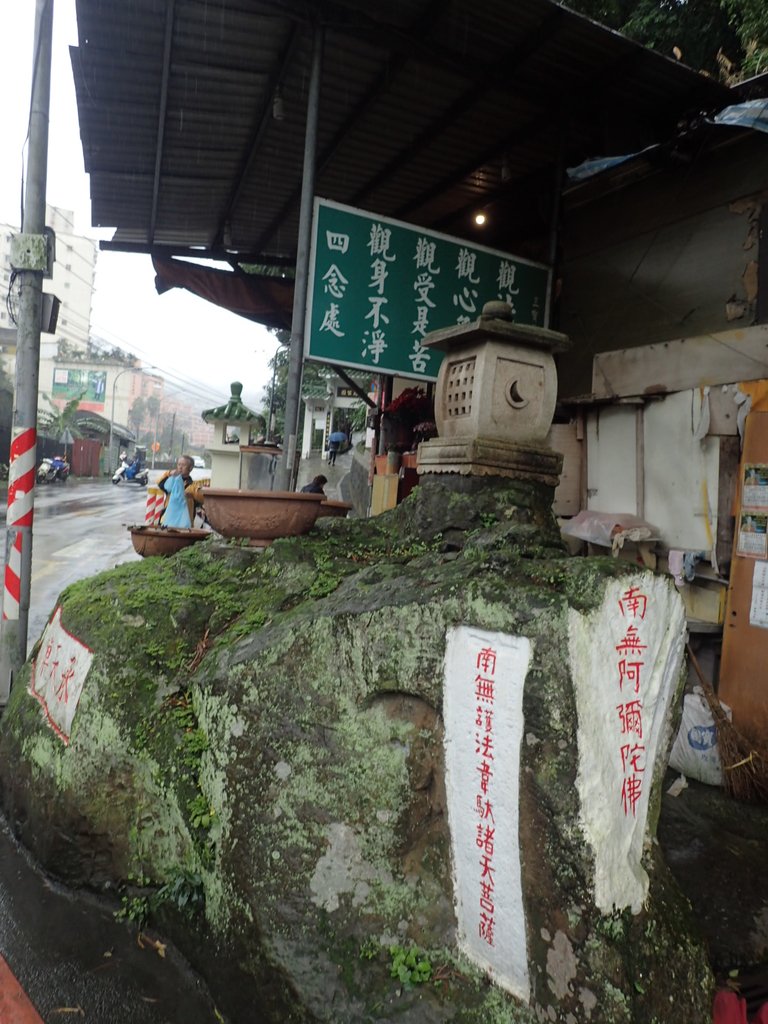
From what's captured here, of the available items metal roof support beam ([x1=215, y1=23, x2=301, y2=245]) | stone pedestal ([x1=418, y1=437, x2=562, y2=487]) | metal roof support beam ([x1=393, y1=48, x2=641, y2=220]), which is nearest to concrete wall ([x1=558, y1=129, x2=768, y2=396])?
metal roof support beam ([x1=393, y1=48, x2=641, y2=220])

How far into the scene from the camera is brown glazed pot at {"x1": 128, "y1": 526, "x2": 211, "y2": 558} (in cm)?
527

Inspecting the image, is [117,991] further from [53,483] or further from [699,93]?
[53,483]

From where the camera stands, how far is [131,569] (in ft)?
14.7

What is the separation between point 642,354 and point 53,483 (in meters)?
32.0

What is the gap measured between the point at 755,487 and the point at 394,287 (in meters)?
3.66

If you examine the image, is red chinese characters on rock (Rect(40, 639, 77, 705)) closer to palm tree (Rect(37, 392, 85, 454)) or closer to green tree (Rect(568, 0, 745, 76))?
green tree (Rect(568, 0, 745, 76))

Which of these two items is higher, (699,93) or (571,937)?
(699,93)

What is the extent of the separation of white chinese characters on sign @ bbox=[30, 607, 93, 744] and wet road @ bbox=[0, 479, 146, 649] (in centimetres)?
314

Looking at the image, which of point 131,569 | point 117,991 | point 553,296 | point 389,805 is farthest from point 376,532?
point 553,296

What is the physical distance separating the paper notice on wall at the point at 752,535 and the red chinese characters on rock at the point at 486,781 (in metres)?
3.57

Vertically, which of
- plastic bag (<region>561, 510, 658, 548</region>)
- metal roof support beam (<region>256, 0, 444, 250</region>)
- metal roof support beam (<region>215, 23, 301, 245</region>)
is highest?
metal roof support beam (<region>256, 0, 444, 250</region>)

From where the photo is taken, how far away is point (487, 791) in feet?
7.48

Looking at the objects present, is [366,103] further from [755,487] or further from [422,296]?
[755,487]

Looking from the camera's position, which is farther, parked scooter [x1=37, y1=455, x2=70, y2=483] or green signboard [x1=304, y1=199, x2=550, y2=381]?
parked scooter [x1=37, y1=455, x2=70, y2=483]
